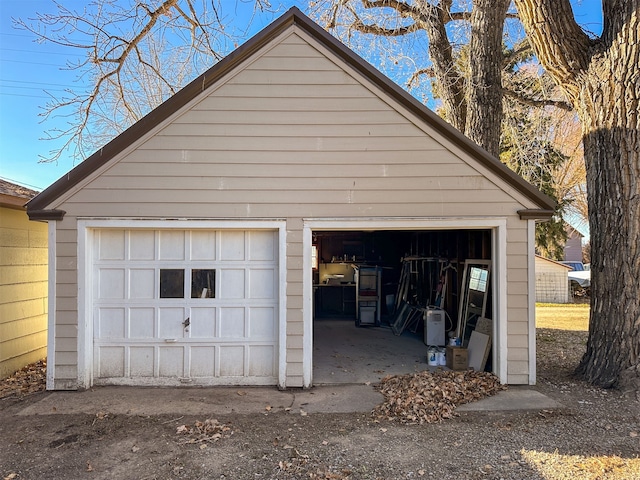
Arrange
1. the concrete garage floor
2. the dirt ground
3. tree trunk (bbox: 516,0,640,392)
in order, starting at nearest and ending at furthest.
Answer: the dirt ground < tree trunk (bbox: 516,0,640,392) < the concrete garage floor

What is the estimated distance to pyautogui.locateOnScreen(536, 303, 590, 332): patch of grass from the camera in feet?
37.7

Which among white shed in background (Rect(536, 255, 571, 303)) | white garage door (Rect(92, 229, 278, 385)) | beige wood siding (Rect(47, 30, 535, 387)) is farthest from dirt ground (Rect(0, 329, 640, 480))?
white shed in background (Rect(536, 255, 571, 303))

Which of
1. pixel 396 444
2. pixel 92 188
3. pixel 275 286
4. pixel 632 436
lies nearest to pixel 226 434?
pixel 396 444

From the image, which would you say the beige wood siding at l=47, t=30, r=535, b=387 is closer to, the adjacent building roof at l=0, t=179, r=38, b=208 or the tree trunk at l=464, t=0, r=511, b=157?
the adjacent building roof at l=0, t=179, r=38, b=208

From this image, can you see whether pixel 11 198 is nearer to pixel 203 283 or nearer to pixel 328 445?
pixel 203 283

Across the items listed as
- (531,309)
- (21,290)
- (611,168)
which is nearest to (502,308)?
(531,309)

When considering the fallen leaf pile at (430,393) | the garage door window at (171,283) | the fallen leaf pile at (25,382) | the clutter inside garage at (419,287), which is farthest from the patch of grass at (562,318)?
the fallen leaf pile at (25,382)

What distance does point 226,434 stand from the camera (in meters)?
4.22

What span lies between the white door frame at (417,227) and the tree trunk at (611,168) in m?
1.23

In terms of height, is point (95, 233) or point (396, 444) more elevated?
→ point (95, 233)

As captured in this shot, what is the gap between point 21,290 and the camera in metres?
6.71

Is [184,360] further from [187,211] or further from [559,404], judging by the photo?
[559,404]

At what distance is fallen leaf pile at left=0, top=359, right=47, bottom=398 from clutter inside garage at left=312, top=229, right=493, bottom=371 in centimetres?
559

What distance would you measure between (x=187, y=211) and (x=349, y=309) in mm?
6954
